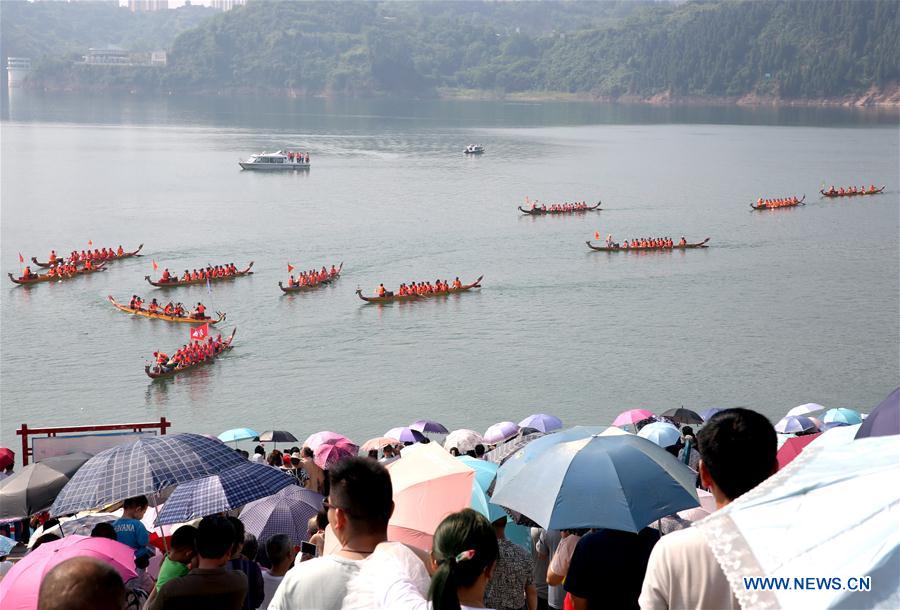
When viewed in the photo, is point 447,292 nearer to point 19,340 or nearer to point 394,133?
point 19,340

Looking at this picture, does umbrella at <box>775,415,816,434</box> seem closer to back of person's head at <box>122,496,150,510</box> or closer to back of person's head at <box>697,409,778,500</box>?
back of person's head at <box>122,496,150,510</box>

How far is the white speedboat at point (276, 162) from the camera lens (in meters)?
86.2

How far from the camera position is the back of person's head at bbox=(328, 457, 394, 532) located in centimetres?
411

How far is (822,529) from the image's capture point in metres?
2.81

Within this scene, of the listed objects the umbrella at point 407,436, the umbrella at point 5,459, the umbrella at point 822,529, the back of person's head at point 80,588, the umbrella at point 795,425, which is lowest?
the umbrella at point 407,436

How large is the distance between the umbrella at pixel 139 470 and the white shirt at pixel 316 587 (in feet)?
15.0

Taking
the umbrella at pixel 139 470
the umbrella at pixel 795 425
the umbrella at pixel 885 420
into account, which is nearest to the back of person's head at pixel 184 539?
the umbrella at pixel 139 470

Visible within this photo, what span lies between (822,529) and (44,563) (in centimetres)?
429

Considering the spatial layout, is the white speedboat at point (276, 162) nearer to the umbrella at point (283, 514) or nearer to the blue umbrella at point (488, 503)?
the umbrella at point (283, 514)

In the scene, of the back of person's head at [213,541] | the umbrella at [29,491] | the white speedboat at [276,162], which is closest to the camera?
the back of person's head at [213,541]

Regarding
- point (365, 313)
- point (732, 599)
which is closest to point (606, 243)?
point (365, 313)

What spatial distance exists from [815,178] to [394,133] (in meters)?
59.2

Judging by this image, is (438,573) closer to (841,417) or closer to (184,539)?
(184,539)

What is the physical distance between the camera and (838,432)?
19.8 ft
